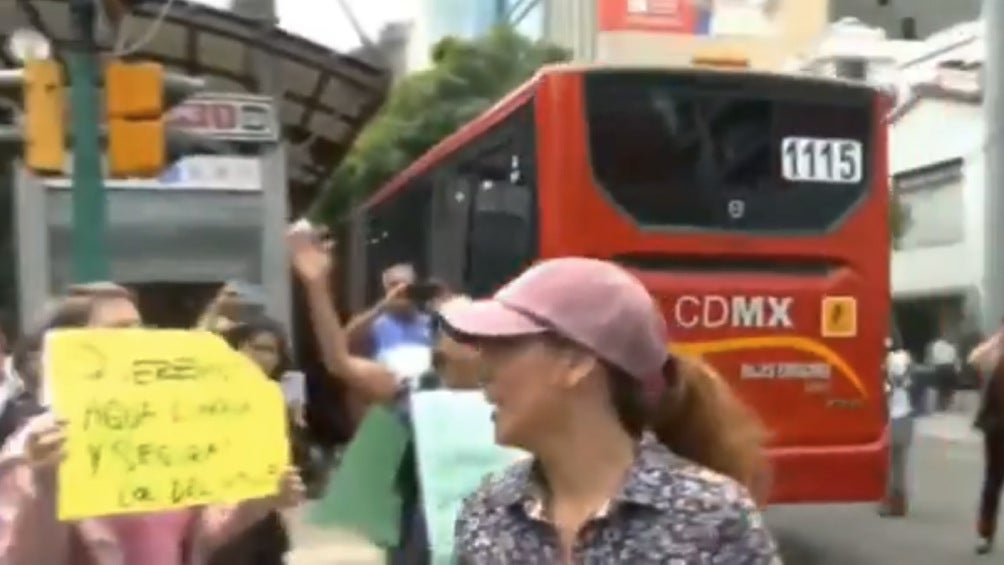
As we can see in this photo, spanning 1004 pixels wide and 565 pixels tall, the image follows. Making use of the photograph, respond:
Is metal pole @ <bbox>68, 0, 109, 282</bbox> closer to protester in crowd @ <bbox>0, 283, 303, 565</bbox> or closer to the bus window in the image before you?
the bus window

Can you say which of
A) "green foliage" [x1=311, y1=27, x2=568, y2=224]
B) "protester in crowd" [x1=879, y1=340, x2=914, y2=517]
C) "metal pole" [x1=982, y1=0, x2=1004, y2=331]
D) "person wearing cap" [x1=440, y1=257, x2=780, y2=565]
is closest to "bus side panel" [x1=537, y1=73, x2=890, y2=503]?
"protester in crowd" [x1=879, y1=340, x2=914, y2=517]

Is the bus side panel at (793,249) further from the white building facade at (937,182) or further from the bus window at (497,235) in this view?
the white building facade at (937,182)

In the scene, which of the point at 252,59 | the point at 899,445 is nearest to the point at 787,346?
the point at 899,445

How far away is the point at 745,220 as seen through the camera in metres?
10.1

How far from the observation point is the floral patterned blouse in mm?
2555

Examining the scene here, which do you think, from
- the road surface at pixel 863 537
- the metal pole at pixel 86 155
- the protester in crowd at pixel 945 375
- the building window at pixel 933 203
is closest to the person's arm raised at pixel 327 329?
the road surface at pixel 863 537

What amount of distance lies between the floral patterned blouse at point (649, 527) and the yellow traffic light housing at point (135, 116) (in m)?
8.29

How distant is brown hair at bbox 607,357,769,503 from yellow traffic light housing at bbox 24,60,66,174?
325 inches

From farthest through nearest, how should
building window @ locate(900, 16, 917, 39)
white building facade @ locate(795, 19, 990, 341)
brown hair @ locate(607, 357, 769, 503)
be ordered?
building window @ locate(900, 16, 917, 39), white building facade @ locate(795, 19, 990, 341), brown hair @ locate(607, 357, 769, 503)

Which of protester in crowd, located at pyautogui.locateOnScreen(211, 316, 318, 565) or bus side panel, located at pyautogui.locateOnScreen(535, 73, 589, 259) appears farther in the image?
bus side panel, located at pyautogui.locateOnScreen(535, 73, 589, 259)

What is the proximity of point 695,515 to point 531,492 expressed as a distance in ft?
0.87

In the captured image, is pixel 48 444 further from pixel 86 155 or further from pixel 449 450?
pixel 86 155

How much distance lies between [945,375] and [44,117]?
86.5 ft

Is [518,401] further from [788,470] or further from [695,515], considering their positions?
[788,470]
